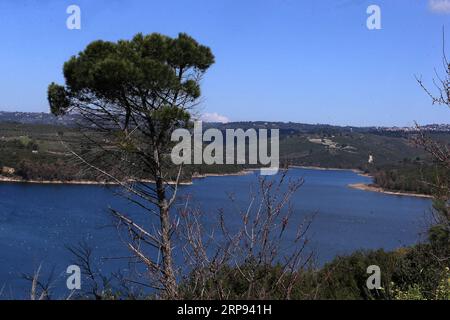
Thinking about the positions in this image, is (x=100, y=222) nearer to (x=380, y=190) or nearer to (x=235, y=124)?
(x=380, y=190)

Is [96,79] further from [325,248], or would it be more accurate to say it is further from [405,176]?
[405,176]

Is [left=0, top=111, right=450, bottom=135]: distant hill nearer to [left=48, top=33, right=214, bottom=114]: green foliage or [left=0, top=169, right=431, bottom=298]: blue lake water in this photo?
[left=48, top=33, right=214, bottom=114]: green foliage

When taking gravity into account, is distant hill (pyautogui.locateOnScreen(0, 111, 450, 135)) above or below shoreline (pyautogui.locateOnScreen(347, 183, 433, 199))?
above

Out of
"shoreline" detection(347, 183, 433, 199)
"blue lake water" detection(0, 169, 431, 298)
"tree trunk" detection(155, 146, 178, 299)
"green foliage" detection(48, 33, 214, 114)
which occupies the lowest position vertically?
"shoreline" detection(347, 183, 433, 199)

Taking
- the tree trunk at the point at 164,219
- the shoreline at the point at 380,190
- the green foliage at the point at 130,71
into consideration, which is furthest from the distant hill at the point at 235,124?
the shoreline at the point at 380,190

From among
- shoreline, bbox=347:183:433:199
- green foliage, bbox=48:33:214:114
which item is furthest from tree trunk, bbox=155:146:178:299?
shoreline, bbox=347:183:433:199

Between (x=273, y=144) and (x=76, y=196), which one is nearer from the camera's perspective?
(x=273, y=144)

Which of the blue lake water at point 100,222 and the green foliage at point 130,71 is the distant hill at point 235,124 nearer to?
the green foliage at point 130,71
